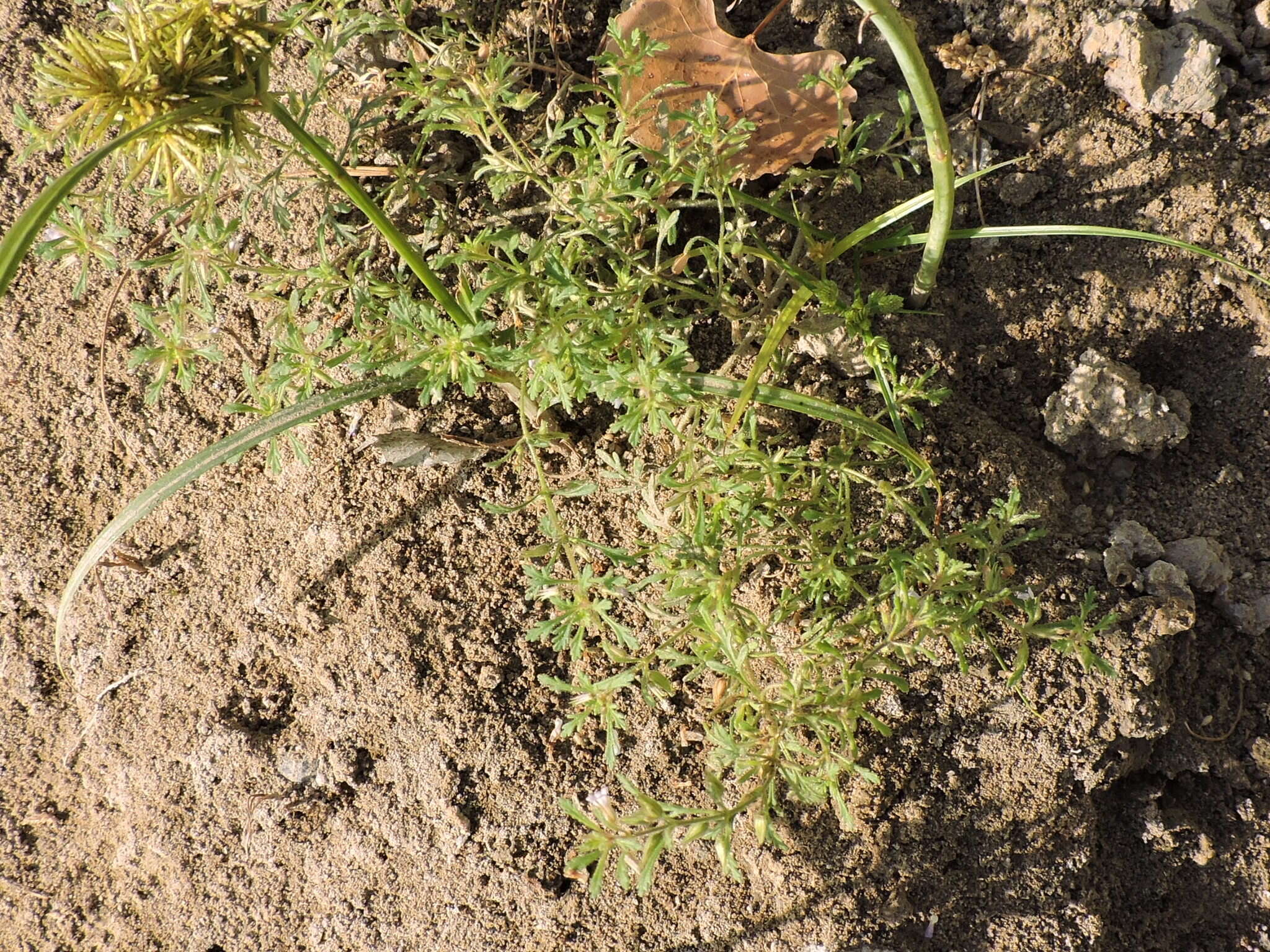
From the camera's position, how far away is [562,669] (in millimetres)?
2102

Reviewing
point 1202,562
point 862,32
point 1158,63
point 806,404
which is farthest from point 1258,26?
point 806,404

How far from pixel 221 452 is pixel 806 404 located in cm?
119

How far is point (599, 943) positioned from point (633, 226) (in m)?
1.60

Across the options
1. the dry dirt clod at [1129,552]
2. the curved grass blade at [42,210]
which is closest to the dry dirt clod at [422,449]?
the curved grass blade at [42,210]

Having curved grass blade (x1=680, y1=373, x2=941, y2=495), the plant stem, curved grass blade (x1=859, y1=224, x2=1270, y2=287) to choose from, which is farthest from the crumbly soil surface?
curved grass blade (x1=680, y1=373, x2=941, y2=495)

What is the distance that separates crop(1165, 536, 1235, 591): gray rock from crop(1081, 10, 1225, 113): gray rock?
1.05 m

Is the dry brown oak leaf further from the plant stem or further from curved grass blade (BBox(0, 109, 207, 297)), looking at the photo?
curved grass blade (BBox(0, 109, 207, 297))

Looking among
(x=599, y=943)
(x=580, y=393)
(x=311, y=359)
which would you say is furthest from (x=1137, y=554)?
(x=311, y=359)

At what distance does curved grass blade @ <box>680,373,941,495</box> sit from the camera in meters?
1.79

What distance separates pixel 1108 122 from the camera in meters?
2.20

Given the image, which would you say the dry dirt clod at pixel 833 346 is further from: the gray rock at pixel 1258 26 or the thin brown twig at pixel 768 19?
the gray rock at pixel 1258 26

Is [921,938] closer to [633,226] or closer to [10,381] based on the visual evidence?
[633,226]

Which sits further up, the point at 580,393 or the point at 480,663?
the point at 580,393

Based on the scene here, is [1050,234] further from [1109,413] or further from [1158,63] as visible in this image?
[1158,63]
